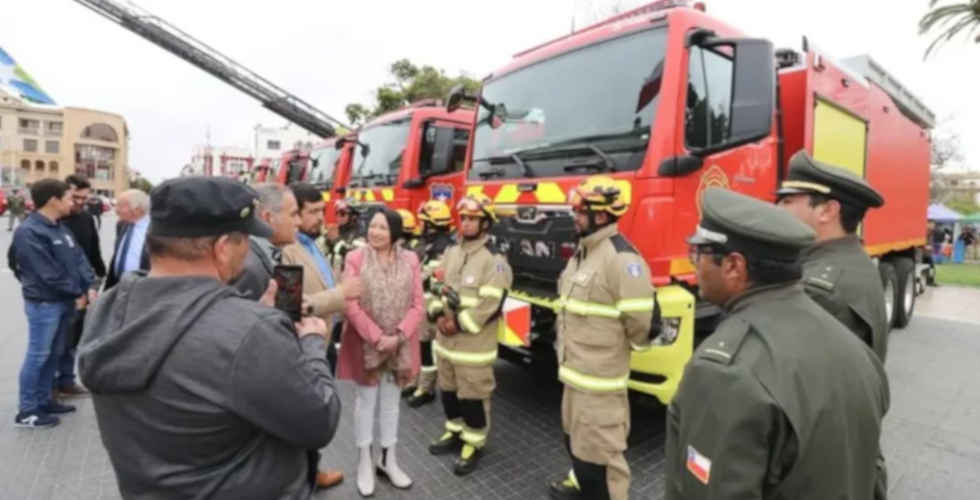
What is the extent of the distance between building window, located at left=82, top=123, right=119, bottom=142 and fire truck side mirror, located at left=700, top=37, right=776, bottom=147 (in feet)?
246

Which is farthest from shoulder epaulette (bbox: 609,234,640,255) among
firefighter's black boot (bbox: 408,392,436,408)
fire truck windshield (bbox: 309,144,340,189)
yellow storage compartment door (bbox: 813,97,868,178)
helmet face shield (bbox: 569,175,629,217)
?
fire truck windshield (bbox: 309,144,340,189)

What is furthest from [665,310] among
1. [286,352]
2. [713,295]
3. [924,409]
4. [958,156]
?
[958,156]

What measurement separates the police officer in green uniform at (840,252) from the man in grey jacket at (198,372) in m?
1.83

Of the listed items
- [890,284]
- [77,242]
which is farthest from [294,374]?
[890,284]

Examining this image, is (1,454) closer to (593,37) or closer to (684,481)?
(684,481)

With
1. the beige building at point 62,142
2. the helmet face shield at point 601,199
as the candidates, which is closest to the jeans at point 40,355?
the helmet face shield at point 601,199

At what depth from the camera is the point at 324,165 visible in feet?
31.9

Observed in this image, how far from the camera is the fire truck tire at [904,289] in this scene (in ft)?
22.1

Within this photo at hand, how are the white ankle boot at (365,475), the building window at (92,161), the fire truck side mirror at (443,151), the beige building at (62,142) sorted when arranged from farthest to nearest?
the building window at (92,161), the beige building at (62,142), the fire truck side mirror at (443,151), the white ankle boot at (365,475)

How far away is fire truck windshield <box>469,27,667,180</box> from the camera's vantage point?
3.08 m

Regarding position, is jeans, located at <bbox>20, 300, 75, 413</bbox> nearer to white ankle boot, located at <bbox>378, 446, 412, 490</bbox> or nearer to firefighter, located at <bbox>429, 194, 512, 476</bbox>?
white ankle boot, located at <bbox>378, 446, 412, 490</bbox>

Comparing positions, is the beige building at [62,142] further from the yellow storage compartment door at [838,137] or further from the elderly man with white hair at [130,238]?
the yellow storage compartment door at [838,137]

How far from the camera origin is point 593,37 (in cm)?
347

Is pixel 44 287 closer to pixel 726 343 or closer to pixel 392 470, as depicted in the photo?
pixel 392 470
